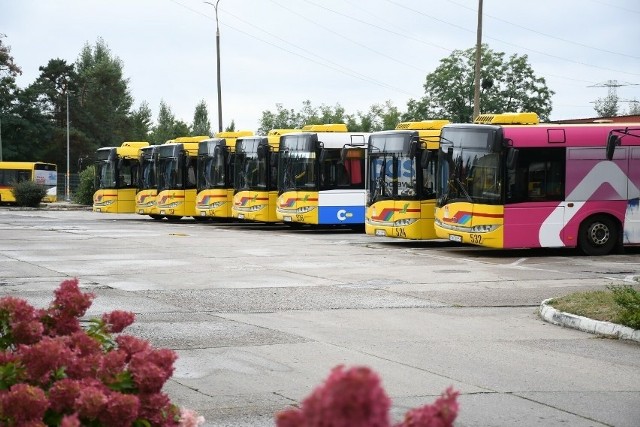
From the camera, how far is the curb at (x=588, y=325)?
40.0 feet

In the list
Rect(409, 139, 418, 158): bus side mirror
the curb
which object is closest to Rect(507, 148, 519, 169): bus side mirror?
Rect(409, 139, 418, 158): bus side mirror

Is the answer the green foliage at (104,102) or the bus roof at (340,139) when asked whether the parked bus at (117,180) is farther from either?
the green foliage at (104,102)

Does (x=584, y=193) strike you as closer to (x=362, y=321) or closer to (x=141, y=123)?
(x=362, y=321)

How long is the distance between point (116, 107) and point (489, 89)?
157ft

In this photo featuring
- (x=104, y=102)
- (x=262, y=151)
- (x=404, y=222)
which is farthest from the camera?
(x=104, y=102)

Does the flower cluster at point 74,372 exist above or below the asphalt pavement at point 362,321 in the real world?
above

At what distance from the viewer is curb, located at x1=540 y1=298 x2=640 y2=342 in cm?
1218

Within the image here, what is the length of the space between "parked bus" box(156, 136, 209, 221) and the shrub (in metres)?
25.3

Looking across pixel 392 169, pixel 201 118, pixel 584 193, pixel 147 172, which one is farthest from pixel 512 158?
pixel 201 118

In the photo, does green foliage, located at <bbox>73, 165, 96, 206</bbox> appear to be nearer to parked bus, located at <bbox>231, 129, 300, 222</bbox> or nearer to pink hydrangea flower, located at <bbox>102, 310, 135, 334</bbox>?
parked bus, located at <bbox>231, 129, 300, 222</bbox>

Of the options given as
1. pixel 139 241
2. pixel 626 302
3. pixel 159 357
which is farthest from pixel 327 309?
pixel 139 241

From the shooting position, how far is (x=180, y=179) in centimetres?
4331

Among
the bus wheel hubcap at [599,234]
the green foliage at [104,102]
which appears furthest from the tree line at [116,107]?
the bus wheel hubcap at [599,234]

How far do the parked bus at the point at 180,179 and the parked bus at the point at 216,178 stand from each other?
6.52 feet
